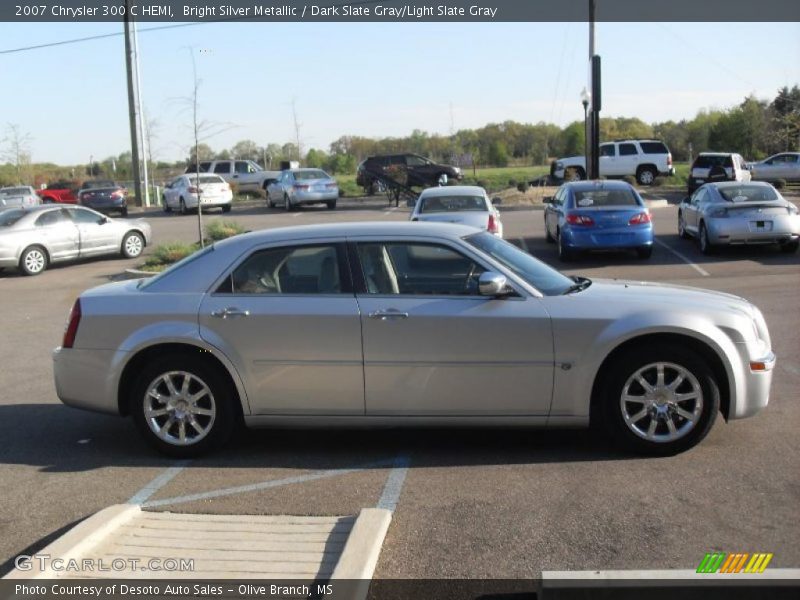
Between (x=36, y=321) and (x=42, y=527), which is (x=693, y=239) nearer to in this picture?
(x=36, y=321)

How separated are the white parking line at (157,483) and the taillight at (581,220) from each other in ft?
37.8

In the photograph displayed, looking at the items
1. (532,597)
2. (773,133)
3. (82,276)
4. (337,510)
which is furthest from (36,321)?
(773,133)

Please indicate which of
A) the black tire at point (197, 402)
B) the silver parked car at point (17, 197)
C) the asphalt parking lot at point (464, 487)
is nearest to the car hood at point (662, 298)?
the asphalt parking lot at point (464, 487)

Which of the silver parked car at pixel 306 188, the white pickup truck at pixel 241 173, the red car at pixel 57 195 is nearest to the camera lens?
the silver parked car at pixel 306 188

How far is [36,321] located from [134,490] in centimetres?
842

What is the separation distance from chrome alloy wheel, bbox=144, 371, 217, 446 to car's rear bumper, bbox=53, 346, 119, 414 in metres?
0.30

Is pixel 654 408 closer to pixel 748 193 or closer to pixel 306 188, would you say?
pixel 748 193

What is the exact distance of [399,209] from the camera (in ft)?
105

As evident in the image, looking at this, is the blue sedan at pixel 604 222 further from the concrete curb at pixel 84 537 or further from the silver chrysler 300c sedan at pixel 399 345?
the concrete curb at pixel 84 537

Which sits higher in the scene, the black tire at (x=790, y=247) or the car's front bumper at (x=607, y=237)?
the car's front bumper at (x=607, y=237)

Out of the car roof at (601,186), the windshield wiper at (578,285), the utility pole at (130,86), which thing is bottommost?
the windshield wiper at (578,285)

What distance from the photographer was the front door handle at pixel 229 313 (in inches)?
244

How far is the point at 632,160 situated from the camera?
3672 cm

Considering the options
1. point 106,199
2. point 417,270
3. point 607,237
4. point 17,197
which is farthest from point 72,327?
point 17,197
